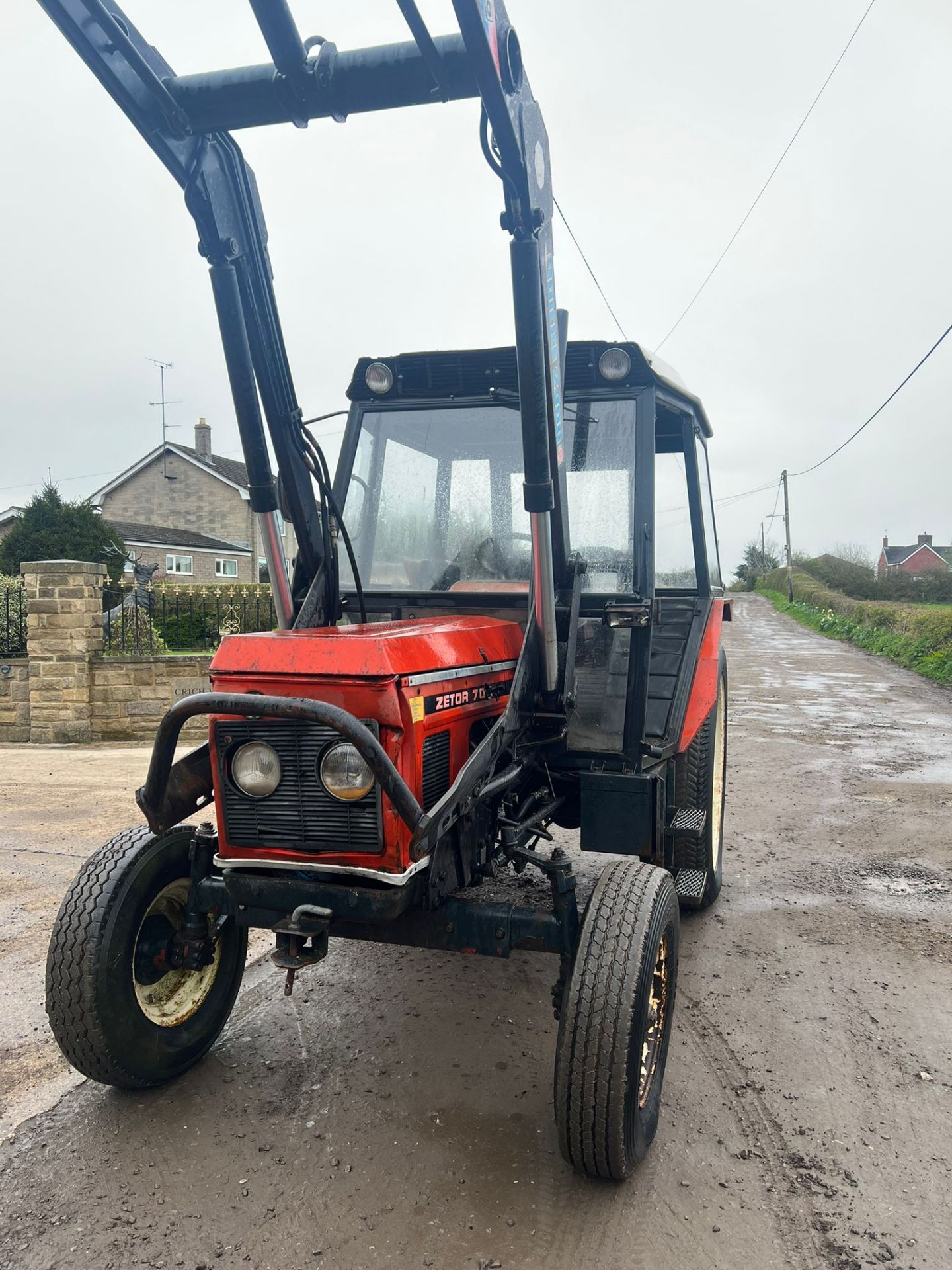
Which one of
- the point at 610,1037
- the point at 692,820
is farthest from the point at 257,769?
the point at 692,820

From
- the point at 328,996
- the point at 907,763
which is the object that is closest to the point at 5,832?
the point at 328,996

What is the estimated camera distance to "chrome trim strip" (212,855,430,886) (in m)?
2.57

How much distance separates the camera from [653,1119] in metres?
2.73

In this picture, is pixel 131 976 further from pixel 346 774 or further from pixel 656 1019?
pixel 656 1019

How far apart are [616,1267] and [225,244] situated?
320 centimetres

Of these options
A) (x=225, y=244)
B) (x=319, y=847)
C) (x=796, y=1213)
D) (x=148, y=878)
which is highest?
(x=225, y=244)

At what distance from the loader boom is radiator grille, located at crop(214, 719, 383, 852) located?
868 mm

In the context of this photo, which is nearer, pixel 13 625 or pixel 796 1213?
pixel 796 1213

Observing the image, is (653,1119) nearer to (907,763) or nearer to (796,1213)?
(796,1213)

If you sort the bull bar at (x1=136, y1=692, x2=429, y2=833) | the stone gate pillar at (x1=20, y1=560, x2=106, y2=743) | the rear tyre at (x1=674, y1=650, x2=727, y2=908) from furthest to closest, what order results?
the stone gate pillar at (x1=20, y1=560, x2=106, y2=743)
the rear tyre at (x1=674, y1=650, x2=727, y2=908)
the bull bar at (x1=136, y1=692, x2=429, y2=833)

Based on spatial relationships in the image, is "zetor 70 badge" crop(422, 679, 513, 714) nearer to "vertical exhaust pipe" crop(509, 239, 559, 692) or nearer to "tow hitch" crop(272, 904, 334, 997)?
"vertical exhaust pipe" crop(509, 239, 559, 692)

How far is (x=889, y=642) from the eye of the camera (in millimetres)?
21719

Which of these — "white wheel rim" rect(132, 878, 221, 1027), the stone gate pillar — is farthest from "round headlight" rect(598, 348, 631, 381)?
the stone gate pillar

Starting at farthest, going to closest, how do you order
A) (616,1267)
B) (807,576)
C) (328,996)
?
(807,576)
(328,996)
(616,1267)
